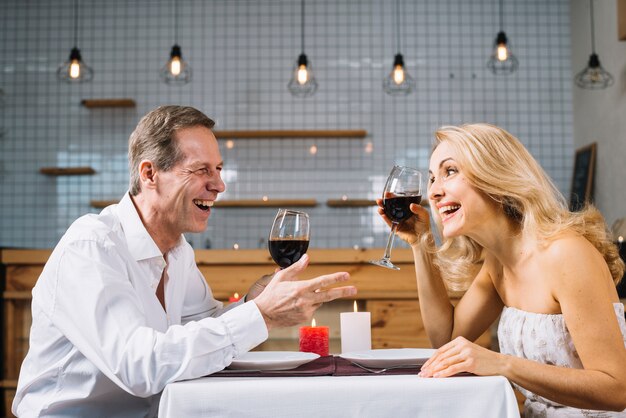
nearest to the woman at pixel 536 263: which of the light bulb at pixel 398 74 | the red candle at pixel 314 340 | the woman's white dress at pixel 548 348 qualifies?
the woman's white dress at pixel 548 348

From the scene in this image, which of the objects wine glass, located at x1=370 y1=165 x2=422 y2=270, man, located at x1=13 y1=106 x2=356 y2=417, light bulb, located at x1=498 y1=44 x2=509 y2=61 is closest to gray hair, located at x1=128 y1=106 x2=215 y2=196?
man, located at x1=13 y1=106 x2=356 y2=417

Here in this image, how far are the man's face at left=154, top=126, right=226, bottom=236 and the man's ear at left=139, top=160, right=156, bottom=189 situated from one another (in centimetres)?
1

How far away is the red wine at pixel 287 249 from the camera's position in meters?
1.48

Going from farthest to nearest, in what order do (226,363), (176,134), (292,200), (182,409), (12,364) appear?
1. (292,200)
2. (12,364)
3. (176,134)
4. (226,363)
5. (182,409)

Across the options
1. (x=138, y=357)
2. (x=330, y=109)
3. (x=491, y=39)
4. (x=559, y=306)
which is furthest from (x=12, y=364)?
(x=491, y=39)

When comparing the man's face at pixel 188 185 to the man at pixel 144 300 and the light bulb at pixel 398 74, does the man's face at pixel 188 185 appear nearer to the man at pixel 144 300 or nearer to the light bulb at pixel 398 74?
the man at pixel 144 300

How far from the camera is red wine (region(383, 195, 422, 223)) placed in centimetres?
178

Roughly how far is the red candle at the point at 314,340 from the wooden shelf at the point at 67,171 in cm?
446

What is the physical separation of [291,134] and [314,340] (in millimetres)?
4200

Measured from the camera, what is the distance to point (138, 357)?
123 cm

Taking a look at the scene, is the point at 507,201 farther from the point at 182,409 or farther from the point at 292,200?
the point at 292,200

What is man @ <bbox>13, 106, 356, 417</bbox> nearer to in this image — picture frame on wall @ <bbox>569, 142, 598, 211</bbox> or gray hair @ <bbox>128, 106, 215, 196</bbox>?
gray hair @ <bbox>128, 106, 215, 196</bbox>

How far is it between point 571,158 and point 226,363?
5.02 metres

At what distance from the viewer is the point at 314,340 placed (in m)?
→ 1.59
